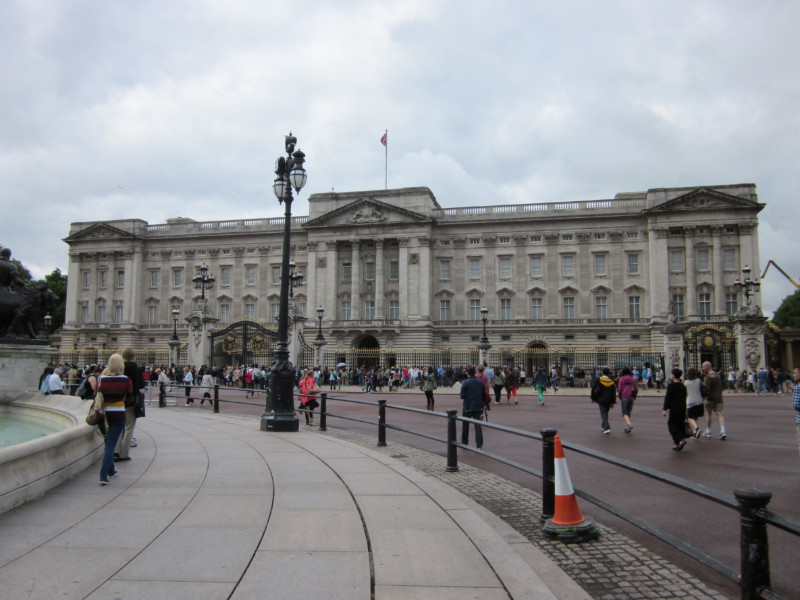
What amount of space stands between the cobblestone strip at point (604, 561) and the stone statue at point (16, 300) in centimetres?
1341

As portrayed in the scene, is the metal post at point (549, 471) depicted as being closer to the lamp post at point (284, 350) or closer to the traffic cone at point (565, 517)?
the traffic cone at point (565, 517)

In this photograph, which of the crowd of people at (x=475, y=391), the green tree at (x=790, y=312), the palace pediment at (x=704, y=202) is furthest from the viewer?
the green tree at (x=790, y=312)

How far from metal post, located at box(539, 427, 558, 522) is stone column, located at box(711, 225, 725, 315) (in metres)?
57.1

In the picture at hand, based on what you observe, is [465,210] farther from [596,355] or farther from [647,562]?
[647,562]

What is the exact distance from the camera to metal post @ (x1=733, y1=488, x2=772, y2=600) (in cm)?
369

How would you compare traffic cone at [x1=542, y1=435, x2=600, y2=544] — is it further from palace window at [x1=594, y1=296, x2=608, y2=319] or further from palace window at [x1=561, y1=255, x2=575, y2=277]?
palace window at [x1=561, y1=255, x2=575, y2=277]

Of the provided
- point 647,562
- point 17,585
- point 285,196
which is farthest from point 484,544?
Result: point 285,196

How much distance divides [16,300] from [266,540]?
1385 centimetres

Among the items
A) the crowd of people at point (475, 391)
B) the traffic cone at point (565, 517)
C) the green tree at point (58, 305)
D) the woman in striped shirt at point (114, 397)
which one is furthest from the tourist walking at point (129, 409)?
the green tree at point (58, 305)

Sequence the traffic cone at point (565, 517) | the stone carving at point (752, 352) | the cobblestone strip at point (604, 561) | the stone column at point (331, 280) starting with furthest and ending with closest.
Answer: the stone column at point (331, 280) < the stone carving at point (752, 352) < the traffic cone at point (565, 517) < the cobblestone strip at point (604, 561)

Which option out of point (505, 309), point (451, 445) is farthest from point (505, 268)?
point (451, 445)

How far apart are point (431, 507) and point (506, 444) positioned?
21.6 ft

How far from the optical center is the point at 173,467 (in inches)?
380

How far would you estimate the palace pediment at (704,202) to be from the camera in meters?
56.1
